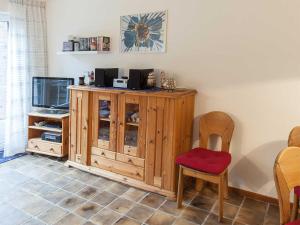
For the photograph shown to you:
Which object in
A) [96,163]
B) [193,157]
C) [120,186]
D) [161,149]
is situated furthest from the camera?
[96,163]

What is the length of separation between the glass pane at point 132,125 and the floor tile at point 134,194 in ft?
1.55

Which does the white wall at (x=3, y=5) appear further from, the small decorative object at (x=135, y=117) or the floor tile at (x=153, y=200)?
the floor tile at (x=153, y=200)

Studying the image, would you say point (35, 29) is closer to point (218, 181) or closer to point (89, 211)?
point (89, 211)

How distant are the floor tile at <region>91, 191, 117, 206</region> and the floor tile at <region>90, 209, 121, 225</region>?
139mm

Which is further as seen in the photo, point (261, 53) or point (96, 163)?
point (96, 163)

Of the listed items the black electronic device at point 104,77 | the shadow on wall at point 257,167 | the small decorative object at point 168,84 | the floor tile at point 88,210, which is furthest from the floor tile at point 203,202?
the black electronic device at point 104,77

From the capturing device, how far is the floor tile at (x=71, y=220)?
2.11 m

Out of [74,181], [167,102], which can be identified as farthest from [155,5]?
[74,181]

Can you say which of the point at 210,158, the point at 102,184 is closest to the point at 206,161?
the point at 210,158

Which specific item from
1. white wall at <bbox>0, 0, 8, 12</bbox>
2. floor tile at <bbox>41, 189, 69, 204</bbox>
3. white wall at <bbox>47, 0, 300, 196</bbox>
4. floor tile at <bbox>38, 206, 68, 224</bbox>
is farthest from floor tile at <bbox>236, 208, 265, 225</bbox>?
white wall at <bbox>0, 0, 8, 12</bbox>

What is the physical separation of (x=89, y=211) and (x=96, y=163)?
2.66 feet

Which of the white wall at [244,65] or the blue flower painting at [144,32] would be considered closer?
the white wall at [244,65]

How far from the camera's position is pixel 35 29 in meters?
3.66

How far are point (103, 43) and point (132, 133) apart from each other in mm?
1210
